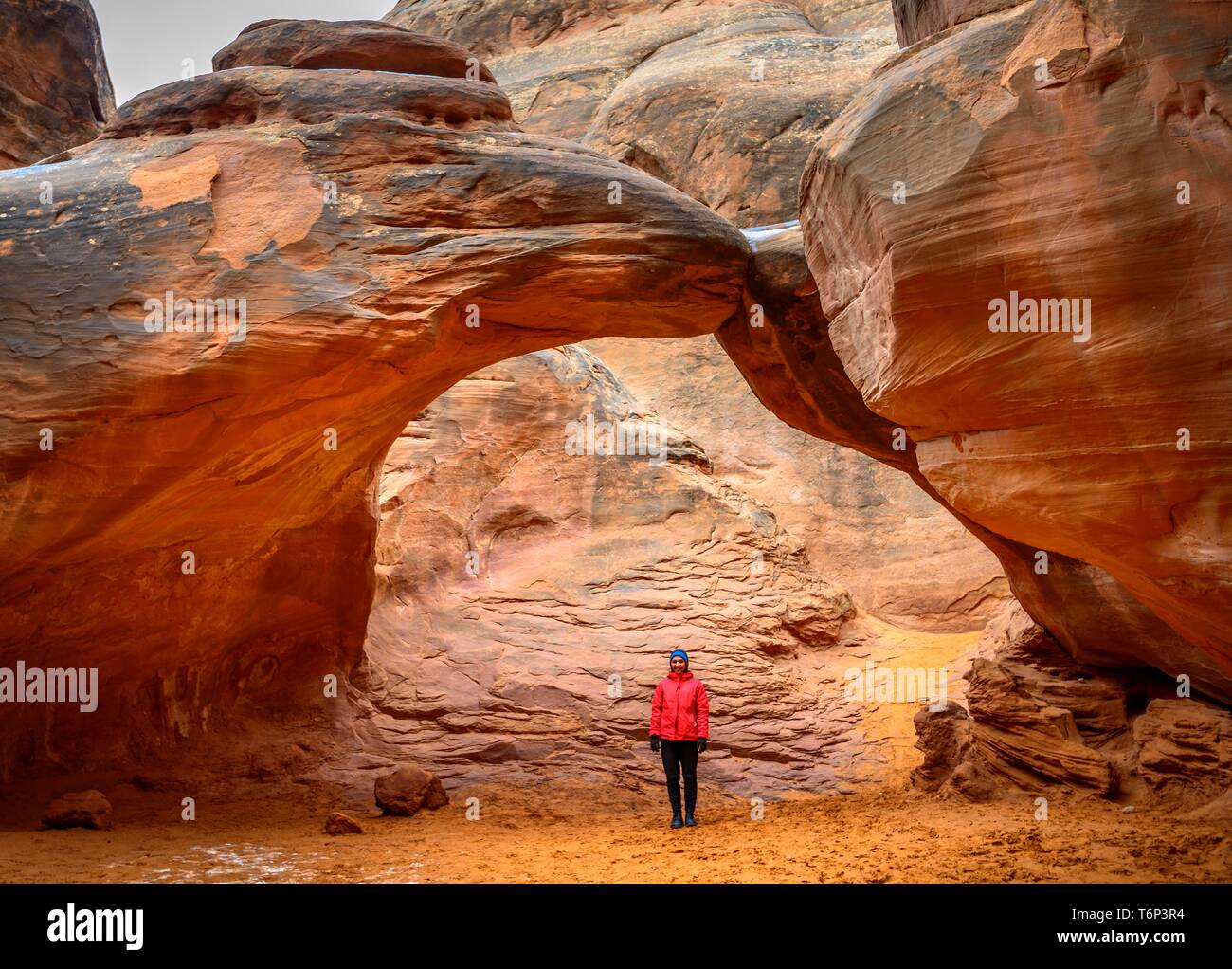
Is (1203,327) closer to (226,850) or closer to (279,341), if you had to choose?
(279,341)

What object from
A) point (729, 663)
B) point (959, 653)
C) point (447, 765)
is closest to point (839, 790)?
point (729, 663)

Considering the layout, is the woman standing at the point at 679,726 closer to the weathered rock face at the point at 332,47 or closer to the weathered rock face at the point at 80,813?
the weathered rock face at the point at 80,813

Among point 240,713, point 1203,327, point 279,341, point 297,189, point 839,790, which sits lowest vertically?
point 839,790

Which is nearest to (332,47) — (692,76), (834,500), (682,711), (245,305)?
(245,305)

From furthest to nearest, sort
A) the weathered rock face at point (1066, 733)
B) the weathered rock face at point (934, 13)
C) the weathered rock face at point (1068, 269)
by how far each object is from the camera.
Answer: the weathered rock face at point (1066, 733)
the weathered rock face at point (934, 13)
the weathered rock face at point (1068, 269)

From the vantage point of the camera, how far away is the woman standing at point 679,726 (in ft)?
27.3

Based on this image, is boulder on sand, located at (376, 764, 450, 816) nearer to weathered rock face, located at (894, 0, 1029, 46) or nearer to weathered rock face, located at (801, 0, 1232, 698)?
weathered rock face, located at (801, 0, 1232, 698)

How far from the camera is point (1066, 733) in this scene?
28.6 feet

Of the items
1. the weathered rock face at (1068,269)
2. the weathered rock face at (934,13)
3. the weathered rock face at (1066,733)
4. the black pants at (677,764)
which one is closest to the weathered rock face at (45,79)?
the weathered rock face at (934,13)

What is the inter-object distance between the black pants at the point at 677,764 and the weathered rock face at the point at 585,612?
1.56m

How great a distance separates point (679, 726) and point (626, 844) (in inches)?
38.9

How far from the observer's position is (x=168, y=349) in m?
7.10

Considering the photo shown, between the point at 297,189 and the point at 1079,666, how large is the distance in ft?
22.4

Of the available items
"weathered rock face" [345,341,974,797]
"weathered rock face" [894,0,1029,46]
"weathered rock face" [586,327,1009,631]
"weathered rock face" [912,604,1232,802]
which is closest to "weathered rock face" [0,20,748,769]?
"weathered rock face" [894,0,1029,46]
